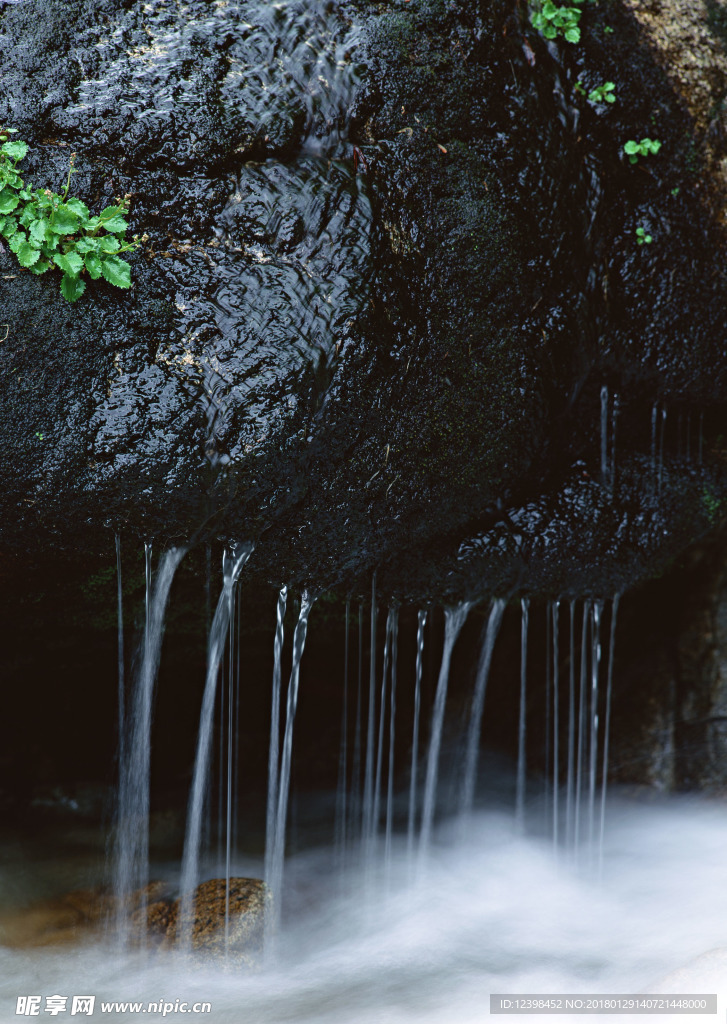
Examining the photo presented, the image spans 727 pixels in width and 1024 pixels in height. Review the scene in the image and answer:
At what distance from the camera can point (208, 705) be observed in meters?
4.27

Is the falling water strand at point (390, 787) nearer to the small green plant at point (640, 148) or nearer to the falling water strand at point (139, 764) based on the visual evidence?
the falling water strand at point (139, 764)

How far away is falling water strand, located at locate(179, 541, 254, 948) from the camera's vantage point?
3.94 meters

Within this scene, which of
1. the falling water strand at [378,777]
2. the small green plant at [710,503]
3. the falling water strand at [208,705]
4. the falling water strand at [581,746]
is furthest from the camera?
the falling water strand at [378,777]

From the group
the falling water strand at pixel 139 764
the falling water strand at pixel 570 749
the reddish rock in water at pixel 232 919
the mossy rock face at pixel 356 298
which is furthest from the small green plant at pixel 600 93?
the reddish rock in water at pixel 232 919

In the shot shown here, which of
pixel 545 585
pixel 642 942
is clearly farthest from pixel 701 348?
pixel 642 942

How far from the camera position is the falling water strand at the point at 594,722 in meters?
5.09

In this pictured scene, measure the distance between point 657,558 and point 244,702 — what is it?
9.55 feet

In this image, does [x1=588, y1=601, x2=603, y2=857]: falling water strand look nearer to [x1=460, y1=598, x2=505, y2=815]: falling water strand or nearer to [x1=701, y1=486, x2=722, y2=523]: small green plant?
[x1=460, y1=598, x2=505, y2=815]: falling water strand

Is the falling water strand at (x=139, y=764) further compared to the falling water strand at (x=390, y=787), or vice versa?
the falling water strand at (x=390, y=787)

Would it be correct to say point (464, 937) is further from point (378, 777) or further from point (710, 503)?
point (710, 503)

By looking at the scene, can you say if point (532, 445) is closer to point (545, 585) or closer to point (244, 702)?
point (545, 585)

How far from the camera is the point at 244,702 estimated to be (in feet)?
18.1

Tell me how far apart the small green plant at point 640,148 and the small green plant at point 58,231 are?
298 centimetres

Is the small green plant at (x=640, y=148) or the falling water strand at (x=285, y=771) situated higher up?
the small green plant at (x=640, y=148)
